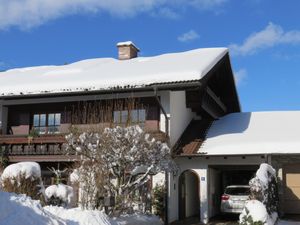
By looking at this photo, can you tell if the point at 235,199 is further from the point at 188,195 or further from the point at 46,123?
the point at 46,123

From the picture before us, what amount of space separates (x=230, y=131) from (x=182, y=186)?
3.48 m

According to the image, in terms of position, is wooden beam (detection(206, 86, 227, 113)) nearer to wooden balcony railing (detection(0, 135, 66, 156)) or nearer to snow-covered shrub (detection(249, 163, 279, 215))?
snow-covered shrub (detection(249, 163, 279, 215))

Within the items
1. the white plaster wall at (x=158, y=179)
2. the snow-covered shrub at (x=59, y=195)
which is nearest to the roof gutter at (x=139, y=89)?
the white plaster wall at (x=158, y=179)

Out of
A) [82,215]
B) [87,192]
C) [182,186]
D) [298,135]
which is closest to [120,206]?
[87,192]

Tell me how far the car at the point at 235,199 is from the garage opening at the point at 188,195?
173 cm

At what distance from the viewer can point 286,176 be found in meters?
22.5

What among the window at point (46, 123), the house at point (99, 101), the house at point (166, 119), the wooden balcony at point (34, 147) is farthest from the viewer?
the window at point (46, 123)

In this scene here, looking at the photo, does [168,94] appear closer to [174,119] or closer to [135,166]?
[174,119]

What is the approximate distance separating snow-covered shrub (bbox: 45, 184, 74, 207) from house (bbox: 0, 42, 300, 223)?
2560 millimetres

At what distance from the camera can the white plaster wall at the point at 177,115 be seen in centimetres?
2067

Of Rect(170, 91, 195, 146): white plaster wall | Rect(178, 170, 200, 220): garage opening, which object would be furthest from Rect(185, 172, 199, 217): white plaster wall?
Rect(170, 91, 195, 146): white plaster wall

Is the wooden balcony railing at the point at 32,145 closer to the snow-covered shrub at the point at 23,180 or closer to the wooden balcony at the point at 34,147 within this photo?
the wooden balcony at the point at 34,147

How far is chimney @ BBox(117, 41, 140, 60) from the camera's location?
2816 cm

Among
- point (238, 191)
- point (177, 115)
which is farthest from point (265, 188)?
point (177, 115)
